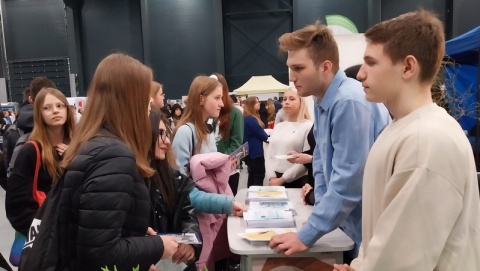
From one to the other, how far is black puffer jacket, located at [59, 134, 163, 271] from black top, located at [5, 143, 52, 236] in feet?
3.85

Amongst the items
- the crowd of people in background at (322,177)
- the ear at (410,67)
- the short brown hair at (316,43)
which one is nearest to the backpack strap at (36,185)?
the crowd of people in background at (322,177)

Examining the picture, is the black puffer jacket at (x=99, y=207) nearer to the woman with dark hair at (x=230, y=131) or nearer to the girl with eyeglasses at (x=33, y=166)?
the girl with eyeglasses at (x=33, y=166)

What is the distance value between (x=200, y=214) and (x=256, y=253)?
0.55 meters

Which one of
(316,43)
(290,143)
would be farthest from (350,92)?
(290,143)

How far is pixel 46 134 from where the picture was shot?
2396mm

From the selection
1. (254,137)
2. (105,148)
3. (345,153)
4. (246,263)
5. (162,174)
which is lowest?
(254,137)

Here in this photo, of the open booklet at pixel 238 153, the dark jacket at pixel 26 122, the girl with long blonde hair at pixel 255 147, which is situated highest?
the dark jacket at pixel 26 122

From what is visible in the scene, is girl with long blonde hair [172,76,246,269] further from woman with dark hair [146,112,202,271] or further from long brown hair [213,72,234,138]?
long brown hair [213,72,234,138]

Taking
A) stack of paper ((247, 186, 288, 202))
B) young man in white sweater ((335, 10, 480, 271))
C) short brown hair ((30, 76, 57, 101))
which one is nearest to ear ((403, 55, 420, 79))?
young man in white sweater ((335, 10, 480, 271))

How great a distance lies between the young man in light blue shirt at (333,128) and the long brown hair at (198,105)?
0.84 m

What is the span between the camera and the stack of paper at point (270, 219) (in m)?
1.83

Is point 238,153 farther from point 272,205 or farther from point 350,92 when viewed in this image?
point 350,92

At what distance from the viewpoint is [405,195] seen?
0.94 meters

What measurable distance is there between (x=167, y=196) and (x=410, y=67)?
110cm
